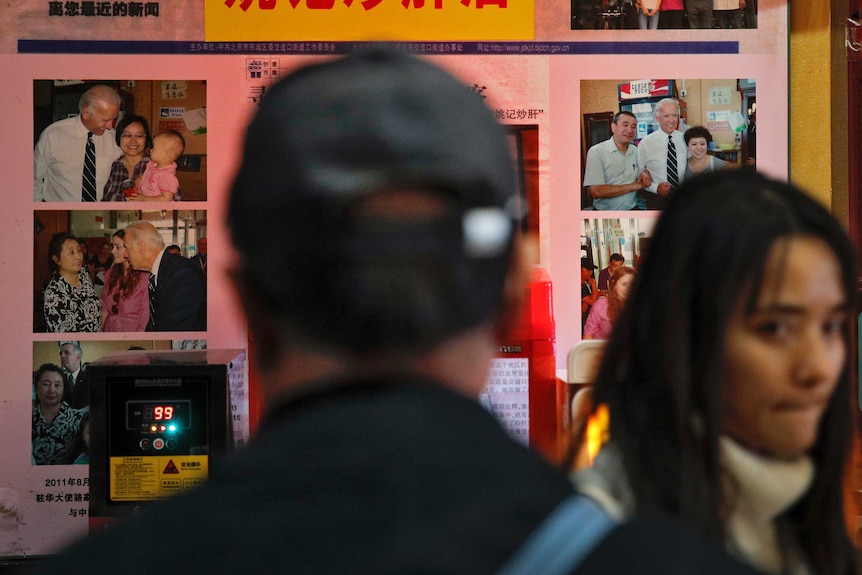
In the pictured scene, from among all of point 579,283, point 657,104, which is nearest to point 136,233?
point 579,283

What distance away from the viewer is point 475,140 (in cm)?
65

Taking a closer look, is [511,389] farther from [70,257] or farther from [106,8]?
[106,8]

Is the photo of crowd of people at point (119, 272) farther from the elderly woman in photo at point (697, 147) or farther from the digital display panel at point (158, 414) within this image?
the elderly woman in photo at point (697, 147)

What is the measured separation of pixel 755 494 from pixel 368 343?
804 mm

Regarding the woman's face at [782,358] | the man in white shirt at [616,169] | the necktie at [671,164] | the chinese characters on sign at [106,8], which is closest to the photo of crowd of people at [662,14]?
the man in white shirt at [616,169]

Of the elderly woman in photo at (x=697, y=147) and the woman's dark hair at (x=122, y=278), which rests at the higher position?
the elderly woman in photo at (x=697, y=147)

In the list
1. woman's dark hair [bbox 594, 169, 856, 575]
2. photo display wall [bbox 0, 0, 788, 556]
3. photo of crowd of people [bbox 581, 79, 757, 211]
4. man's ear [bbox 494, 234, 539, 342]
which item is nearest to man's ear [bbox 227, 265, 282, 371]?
man's ear [bbox 494, 234, 539, 342]

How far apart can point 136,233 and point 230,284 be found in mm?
3478

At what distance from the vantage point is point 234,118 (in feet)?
13.2

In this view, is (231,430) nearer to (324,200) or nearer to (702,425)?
(702,425)

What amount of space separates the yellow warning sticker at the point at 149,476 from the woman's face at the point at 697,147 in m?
2.28

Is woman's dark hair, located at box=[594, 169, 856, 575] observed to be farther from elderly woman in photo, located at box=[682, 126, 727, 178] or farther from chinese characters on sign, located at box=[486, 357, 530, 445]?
elderly woman in photo, located at box=[682, 126, 727, 178]

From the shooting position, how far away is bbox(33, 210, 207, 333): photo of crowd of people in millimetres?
4000

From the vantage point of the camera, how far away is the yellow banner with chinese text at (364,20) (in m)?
4.01
